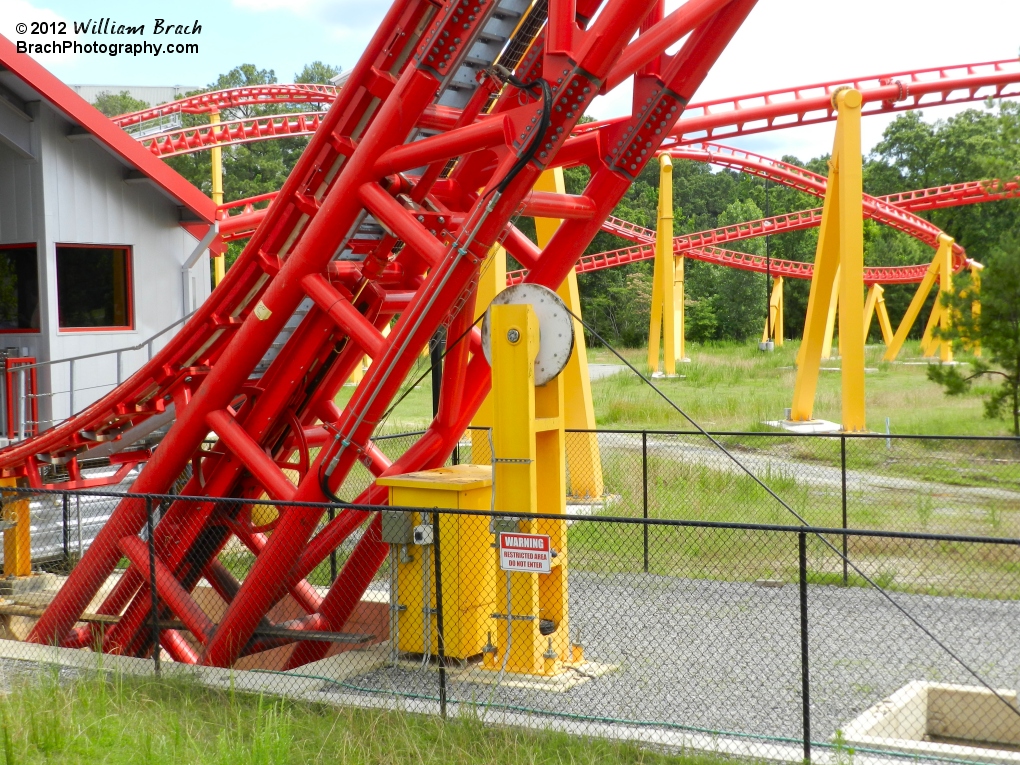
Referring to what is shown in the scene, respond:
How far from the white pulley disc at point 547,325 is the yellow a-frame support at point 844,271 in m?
12.6

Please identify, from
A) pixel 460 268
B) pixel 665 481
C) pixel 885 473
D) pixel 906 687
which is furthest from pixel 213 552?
pixel 885 473

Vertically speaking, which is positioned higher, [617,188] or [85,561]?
[617,188]

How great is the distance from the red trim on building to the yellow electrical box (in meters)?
6.66

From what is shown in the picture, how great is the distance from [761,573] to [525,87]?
6.05 m

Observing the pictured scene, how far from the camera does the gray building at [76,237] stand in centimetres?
1169

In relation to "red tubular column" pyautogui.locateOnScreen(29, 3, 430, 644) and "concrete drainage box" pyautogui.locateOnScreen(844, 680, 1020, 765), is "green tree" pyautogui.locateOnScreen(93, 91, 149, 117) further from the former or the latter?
"concrete drainage box" pyautogui.locateOnScreen(844, 680, 1020, 765)

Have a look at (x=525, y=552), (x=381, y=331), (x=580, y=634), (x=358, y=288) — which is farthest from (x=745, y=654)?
(x=358, y=288)

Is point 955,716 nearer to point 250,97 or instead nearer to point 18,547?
point 18,547

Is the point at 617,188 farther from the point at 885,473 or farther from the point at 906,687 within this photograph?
the point at 885,473

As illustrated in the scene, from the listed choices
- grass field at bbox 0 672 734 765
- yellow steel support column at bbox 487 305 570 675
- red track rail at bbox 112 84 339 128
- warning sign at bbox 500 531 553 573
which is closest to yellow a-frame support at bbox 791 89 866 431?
yellow steel support column at bbox 487 305 570 675

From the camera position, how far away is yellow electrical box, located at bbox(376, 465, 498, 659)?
279 inches

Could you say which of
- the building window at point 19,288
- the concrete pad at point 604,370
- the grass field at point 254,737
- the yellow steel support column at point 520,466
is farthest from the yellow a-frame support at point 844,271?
the concrete pad at point 604,370

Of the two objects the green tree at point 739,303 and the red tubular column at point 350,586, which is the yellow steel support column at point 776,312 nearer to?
the green tree at point 739,303

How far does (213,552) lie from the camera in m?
8.39
